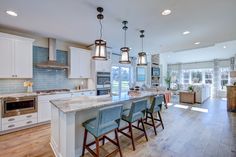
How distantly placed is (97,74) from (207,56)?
8.43 meters

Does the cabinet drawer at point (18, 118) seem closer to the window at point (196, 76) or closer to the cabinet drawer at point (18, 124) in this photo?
the cabinet drawer at point (18, 124)

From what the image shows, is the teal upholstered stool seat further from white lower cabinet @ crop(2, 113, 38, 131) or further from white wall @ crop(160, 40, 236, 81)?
white wall @ crop(160, 40, 236, 81)

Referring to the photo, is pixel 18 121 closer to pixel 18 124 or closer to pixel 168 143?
pixel 18 124

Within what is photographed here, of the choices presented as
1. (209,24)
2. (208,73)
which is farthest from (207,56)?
(209,24)

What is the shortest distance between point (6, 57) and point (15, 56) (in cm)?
20

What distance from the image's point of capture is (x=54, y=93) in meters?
3.96

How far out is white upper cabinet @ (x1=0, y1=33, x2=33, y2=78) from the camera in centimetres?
332

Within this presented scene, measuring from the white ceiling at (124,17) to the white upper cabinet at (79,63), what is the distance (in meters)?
0.82

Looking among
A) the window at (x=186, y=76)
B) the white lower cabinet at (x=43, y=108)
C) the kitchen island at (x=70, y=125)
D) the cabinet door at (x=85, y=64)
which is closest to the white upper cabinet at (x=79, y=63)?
the cabinet door at (x=85, y=64)

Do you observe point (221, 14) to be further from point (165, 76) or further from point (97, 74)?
point (165, 76)

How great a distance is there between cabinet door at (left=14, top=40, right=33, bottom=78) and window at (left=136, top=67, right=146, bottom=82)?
5.79 m

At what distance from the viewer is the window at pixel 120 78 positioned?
6.73 metres

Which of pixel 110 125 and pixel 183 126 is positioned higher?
pixel 110 125

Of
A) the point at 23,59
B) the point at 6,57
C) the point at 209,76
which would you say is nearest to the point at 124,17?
the point at 23,59
